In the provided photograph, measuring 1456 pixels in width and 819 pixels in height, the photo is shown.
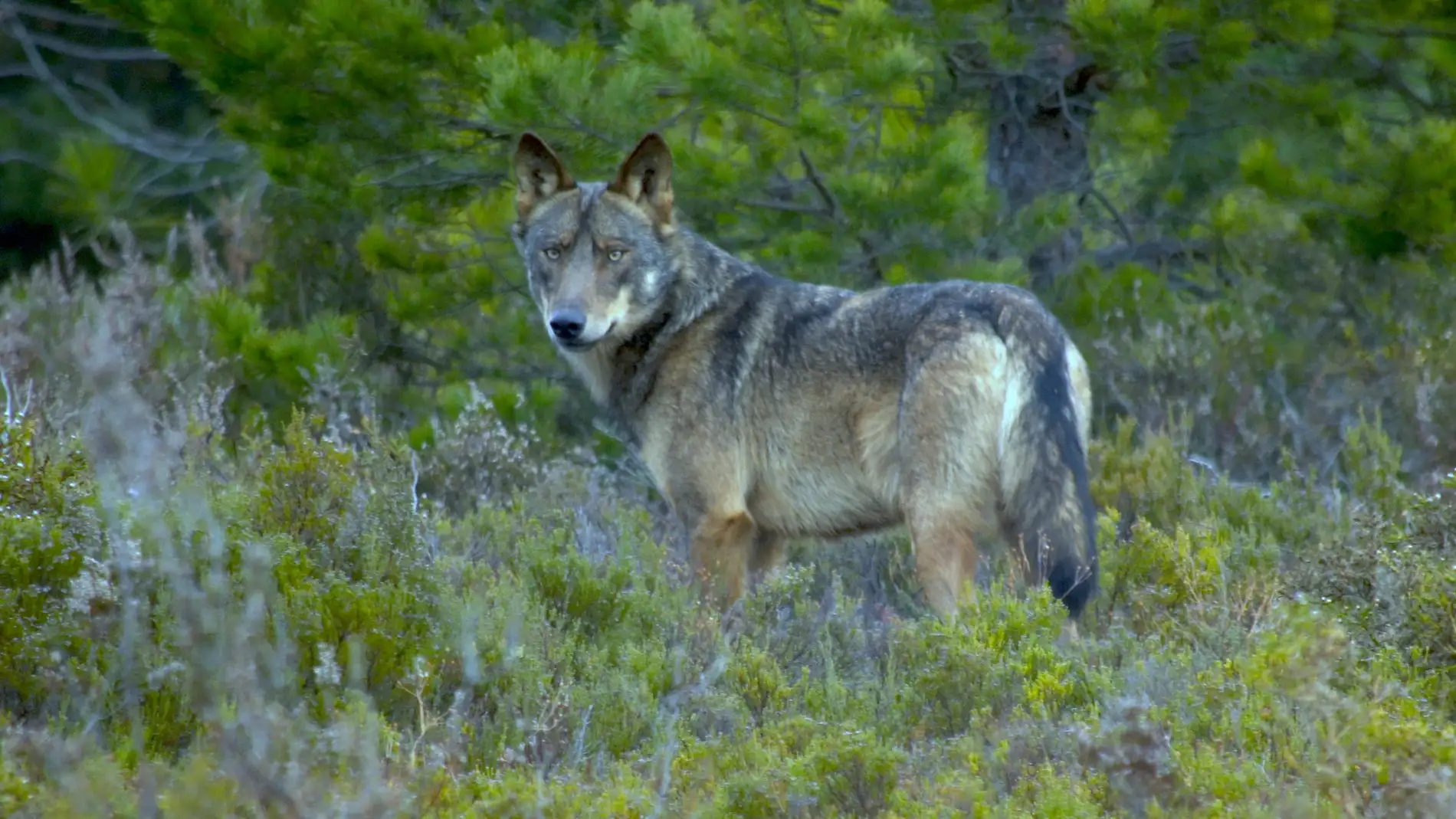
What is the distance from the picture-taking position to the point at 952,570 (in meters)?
4.76

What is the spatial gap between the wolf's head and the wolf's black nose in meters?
0.02

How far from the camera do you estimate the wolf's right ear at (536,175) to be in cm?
565

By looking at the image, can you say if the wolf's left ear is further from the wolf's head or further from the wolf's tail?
the wolf's tail

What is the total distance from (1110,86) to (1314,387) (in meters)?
1.95

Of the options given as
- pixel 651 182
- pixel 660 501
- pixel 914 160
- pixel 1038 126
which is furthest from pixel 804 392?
pixel 1038 126

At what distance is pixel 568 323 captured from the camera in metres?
5.27

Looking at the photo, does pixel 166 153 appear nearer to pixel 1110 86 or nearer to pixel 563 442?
pixel 563 442

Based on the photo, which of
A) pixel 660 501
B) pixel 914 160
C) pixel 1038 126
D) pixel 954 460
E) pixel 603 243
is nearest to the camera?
pixel 954 460

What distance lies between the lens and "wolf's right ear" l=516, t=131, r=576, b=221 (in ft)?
18.5

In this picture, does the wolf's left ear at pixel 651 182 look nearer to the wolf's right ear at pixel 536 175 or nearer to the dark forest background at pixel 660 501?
the wolf's right ear at pixel 536 175

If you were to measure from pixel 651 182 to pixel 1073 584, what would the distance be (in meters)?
2.26

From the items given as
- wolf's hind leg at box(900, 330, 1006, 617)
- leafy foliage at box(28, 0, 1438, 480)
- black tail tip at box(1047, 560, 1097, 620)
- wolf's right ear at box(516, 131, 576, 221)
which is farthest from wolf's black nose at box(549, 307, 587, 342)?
black tail tip at box(1047, 560, 1097, 620)

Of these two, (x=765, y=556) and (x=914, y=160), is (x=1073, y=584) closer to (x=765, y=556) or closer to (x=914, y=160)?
(x=765, y=556)

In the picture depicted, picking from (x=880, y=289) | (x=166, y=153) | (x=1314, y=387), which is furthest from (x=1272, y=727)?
(x=166, y=153)
